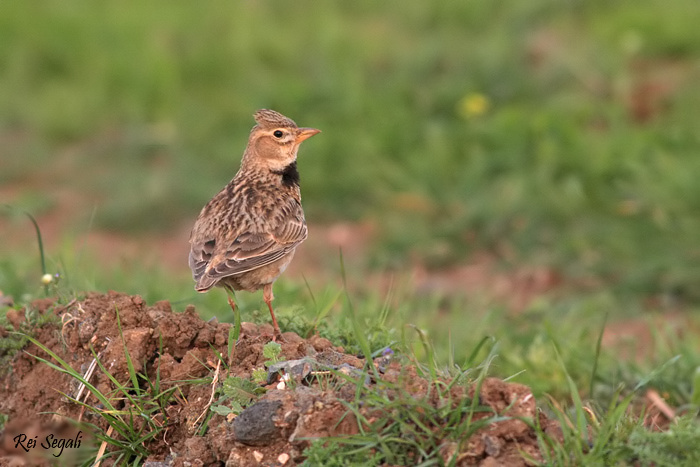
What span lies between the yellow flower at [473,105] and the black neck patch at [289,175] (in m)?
4.55

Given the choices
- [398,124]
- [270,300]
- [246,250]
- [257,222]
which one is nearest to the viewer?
[270,300]

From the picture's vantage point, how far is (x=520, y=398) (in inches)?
158

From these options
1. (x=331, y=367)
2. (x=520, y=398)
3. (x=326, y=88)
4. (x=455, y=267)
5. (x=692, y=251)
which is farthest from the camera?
(x=326, y=88)

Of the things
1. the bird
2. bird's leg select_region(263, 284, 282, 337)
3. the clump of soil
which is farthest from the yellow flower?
the clump of soil

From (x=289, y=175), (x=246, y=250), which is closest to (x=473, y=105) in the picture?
(x=289, y=175)

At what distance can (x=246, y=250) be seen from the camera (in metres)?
5.51

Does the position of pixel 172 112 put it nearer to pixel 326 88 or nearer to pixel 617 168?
pixel 326 88

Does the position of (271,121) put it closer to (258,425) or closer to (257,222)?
(257,222)

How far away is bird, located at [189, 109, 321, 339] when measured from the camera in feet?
17.9

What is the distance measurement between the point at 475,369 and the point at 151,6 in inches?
394

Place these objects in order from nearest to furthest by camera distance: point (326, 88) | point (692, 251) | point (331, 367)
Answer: point (331, 367) → point (692, 251) → point (326, 88)

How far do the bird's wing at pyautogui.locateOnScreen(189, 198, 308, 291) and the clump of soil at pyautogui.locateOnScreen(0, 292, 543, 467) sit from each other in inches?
14.8

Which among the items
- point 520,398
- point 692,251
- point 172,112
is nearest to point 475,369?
point 520,398

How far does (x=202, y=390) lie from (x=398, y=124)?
20.6 ft
